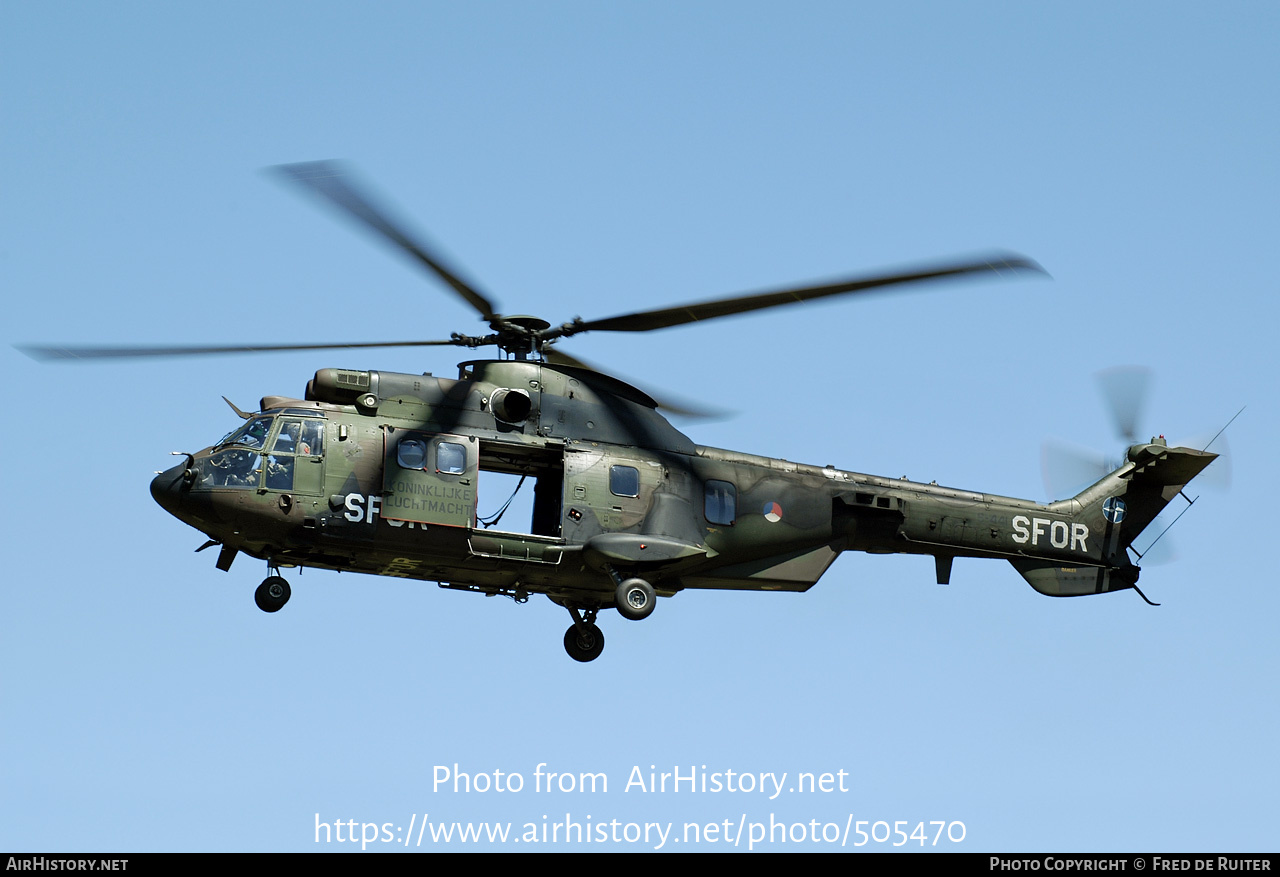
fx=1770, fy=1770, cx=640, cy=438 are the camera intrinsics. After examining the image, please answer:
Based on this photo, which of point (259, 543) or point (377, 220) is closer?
point (377, 220)

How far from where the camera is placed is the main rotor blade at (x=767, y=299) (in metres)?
24.8

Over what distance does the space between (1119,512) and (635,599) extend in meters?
Answer: 10.4

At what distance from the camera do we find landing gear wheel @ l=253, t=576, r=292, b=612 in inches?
1057

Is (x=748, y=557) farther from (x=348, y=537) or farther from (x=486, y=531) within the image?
(x=348, y=537)

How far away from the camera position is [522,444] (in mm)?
28141

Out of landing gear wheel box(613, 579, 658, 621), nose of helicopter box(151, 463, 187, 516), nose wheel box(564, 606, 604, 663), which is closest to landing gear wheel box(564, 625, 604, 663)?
nose wheel box(564, 606, 604, 663)

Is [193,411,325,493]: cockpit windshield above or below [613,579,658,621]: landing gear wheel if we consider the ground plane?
above

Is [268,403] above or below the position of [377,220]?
below

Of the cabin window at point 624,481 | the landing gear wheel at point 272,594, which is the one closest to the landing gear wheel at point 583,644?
the cabin window at point 624,481

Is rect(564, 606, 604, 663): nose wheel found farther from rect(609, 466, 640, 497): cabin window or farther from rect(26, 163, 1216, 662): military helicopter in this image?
rect(609, 466, 640, 497): cabin window

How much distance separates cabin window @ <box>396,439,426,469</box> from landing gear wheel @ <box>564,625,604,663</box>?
4179mm
